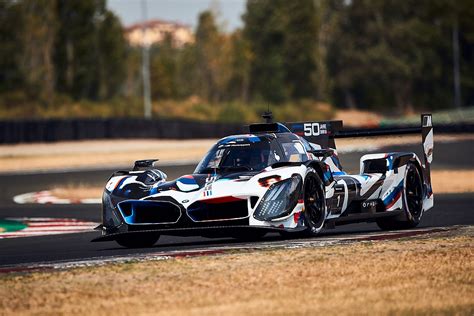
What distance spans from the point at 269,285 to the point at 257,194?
336cm

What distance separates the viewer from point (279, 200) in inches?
488

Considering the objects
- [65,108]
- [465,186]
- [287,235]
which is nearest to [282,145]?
[287,235]

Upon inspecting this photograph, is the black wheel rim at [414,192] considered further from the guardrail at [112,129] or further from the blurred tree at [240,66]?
the blurred tree at [240,66]

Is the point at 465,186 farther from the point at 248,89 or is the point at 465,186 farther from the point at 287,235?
the point at 248,89

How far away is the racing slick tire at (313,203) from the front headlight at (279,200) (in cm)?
30

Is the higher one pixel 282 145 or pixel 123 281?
pixel 282 145

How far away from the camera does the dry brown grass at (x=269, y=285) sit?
8023mm

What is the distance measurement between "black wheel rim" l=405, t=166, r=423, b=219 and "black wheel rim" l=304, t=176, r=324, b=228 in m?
2.38

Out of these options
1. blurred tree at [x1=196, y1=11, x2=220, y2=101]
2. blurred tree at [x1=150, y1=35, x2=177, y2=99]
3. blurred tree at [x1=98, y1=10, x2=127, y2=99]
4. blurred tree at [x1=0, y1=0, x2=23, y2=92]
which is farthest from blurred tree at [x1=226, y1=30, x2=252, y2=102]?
blurred tree at [x1=0, y1=0, x2=23, y2=92]

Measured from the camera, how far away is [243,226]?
12219 mm

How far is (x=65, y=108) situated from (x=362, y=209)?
56.8m

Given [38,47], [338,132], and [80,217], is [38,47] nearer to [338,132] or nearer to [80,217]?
[80,217]

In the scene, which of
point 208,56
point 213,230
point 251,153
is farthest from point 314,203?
point 208,56

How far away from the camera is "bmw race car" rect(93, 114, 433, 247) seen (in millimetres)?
12328
